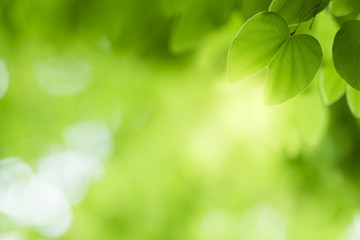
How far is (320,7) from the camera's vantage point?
2.40 feet

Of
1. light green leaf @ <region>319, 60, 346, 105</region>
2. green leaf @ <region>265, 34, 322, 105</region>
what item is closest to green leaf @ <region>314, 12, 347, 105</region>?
light green leaf @ <region>319, 60, 346, 105</region>

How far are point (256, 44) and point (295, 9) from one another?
0.10 meters

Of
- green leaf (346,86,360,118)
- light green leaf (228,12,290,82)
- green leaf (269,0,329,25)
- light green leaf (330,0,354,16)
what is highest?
light green leaf (330,0,354,16)

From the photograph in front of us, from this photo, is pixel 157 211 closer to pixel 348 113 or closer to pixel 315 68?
pixel 348 113

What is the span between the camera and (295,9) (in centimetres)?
70

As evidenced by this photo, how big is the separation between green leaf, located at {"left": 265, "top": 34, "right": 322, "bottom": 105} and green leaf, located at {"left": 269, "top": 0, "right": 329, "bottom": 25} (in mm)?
42

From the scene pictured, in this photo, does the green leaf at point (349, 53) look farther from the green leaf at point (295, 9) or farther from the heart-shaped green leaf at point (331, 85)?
the heart-shaped green leaf at point (331, 85)

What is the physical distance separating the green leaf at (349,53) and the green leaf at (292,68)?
0.11ft

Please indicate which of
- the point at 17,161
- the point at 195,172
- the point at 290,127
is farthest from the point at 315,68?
the point at 17,161

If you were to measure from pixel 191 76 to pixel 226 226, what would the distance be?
2.34m

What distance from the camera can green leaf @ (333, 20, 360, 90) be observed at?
649mm

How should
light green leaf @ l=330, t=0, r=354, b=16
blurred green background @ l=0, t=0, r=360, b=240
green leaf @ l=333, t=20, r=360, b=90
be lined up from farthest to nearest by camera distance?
1. blurred green background @ l=0, t=0, r=360, b=240
2. light green leaf @ l=330, t=0, r=354, b=16
3. green leaf @ l=333, t=20, r=360, b=90

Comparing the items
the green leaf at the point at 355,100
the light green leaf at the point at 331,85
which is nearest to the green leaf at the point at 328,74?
the light green leaf at the point at 331,85

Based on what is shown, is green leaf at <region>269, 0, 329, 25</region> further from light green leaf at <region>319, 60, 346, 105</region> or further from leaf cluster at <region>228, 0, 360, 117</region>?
light green leaf at <region>319, 60, 346, 105</region>
